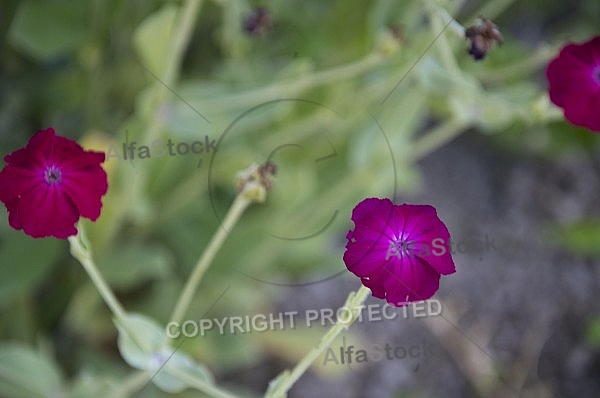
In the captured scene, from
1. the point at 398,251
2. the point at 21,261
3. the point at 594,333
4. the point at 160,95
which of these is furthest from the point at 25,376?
the point at 594,333

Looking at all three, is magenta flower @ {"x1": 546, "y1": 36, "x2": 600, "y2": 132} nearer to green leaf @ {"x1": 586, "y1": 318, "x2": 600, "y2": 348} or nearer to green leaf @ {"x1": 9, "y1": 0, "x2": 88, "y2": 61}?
green leaf @ {"x1": 9, "y1": 0, "x2": 88, "y2": 61}

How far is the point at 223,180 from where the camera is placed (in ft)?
2.47

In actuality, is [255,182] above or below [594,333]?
below

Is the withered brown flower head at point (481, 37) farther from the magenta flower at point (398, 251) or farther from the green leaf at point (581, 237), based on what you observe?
the green leaf at point (581, 237)

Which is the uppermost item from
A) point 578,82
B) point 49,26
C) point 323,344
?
point 49,26

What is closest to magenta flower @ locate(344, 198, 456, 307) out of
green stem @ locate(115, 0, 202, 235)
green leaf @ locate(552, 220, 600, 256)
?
green stem @ locate(115, 0, 202, 235)

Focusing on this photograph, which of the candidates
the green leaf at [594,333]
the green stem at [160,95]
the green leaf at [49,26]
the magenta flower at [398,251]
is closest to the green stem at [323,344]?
the magenta flower at [398,251]

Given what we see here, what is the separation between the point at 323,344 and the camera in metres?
0.36

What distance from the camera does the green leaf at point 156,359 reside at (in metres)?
0.44

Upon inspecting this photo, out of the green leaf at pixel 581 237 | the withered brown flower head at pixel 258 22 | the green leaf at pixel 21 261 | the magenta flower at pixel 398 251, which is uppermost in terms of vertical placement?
the green leaf at pixel 581 237

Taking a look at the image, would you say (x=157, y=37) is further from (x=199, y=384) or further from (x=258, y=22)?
(x=199, y=384)

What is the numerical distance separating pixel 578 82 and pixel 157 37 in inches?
12.3

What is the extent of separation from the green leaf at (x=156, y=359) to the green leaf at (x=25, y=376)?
0.53 ft

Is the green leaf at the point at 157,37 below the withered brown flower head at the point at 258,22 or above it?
above
